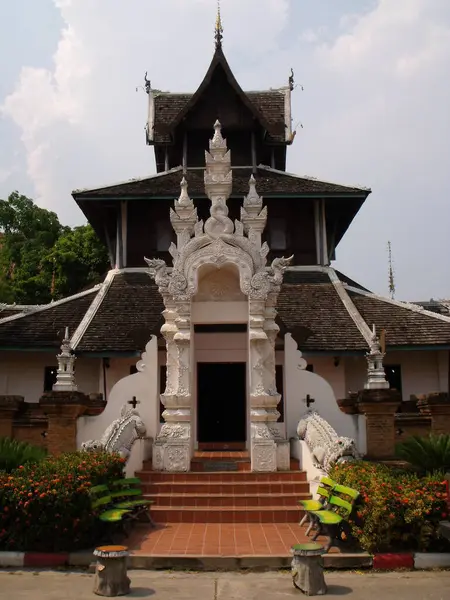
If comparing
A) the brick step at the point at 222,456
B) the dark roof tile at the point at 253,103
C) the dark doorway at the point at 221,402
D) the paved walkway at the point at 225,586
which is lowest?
the paved walkway at the point at 225,586

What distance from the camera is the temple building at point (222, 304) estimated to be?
503 inches

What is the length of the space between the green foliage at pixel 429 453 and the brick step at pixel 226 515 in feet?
6.79

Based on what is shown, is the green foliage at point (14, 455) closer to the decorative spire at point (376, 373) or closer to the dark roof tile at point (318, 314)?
the dark roof tile at point (318, 314)

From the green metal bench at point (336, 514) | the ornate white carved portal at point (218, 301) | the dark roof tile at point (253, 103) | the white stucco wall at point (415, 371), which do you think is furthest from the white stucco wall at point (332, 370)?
the dark roof tile at point (253, 103)

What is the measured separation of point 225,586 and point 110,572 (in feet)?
4.51

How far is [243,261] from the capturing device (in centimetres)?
1298

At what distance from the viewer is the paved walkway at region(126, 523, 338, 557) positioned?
27.8 ft

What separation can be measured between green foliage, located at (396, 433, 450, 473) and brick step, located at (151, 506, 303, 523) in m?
2.07

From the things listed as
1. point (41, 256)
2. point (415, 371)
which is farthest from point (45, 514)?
point (41, 256)

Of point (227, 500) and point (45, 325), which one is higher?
point (45, 325)

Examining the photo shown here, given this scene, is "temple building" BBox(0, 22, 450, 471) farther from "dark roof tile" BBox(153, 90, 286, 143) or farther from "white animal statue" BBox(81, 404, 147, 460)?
"white animal statue" BBox(81, 404, 147, 460)

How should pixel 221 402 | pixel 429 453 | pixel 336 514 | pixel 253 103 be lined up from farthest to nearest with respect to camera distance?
1. pixel 253 103
2. pixel 221 402
3. pixel 429 453
4. pixel 336 514

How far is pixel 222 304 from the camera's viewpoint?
13.5m

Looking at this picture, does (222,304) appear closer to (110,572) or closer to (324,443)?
(324,443)
